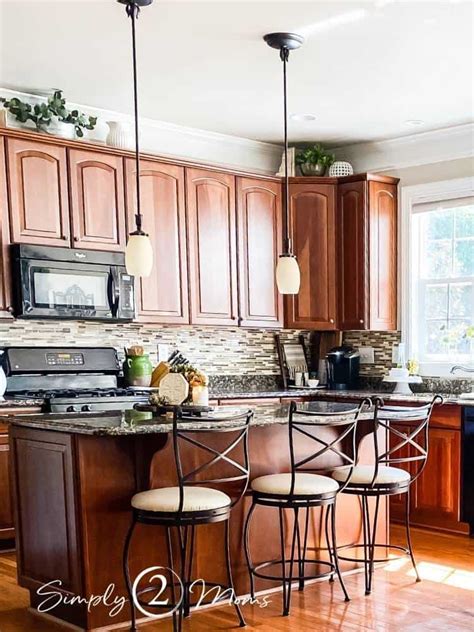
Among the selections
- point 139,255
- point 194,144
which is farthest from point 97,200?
point 139,255

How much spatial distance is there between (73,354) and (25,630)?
2199 mm

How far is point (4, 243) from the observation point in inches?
181

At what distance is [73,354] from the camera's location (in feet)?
16.8

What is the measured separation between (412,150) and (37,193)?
278 centimetres

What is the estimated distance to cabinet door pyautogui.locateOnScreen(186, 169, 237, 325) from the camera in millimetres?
5453

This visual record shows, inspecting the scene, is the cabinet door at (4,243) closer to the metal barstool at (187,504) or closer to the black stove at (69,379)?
the black stove at (69,379)

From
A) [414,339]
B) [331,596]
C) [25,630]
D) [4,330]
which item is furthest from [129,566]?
[414,339]

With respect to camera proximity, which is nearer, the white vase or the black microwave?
the black microwave

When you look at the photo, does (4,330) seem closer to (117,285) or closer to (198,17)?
(117,285)

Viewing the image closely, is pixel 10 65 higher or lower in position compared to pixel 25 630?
higher

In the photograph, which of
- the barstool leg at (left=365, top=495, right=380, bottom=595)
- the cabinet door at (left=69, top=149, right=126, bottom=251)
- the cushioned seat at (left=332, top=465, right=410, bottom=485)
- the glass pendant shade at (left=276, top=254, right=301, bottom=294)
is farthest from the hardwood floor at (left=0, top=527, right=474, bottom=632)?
the cabinet door at (left=69, top=149, right=126, bottom=251)

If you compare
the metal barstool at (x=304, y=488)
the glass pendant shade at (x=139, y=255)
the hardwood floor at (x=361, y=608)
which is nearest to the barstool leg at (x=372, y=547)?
the hardwood floor at (x=361, y=608)

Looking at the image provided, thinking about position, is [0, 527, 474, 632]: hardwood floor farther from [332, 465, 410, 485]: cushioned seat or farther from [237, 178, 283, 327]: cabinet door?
[237, 178, 283, 327]: cabinet door

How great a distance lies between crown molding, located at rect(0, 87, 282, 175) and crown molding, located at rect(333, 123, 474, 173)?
24.5 inches
